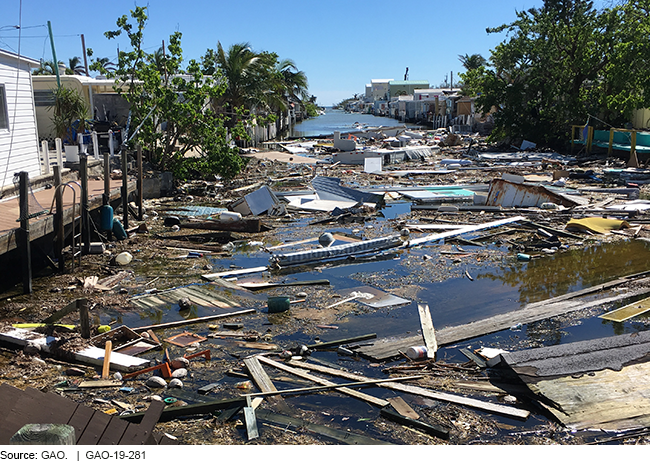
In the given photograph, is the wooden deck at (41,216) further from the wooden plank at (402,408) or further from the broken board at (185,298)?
the wooden plank at (402,408)

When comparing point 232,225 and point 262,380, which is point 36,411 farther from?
point 232,225

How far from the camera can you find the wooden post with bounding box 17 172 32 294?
9.84 m

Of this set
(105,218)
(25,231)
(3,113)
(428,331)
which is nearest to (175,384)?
(428,331)

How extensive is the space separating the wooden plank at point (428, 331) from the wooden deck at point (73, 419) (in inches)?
166

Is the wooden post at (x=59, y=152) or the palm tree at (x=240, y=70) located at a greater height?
the palm tree at (x=240, y=70)

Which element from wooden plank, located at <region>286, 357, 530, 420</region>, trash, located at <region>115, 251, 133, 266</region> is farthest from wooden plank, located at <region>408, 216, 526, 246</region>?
wooden plank, located at <region>286, 357, 530, 420</region>

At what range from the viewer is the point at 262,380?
681 cm

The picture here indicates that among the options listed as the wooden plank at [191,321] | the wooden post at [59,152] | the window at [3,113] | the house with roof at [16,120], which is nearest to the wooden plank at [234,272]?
the wooden plank at [191,321]

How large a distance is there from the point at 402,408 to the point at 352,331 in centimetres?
259

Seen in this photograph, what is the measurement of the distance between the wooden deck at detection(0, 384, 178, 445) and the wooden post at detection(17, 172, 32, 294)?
6178mm

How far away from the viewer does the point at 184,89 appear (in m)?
21.5

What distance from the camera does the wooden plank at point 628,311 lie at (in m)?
9.09

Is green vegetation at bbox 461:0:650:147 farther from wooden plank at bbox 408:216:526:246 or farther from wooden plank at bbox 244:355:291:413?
wooden plank at bbox 244:355:291:413

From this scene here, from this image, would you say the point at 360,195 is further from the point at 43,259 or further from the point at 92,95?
the point at 92,95
